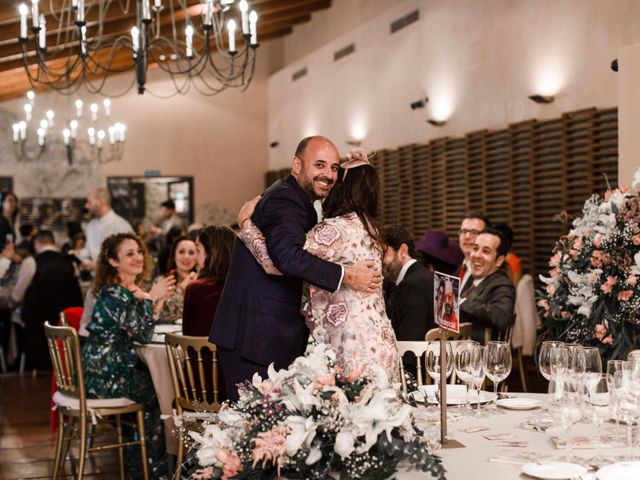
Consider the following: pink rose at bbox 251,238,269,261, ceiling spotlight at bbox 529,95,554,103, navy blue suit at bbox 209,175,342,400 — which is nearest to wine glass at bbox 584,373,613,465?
navy blue suit at bbox 209,175,342,400

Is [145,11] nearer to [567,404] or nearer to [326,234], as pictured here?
[326,234]

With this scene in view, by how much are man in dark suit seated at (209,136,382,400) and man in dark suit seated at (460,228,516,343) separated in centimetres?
175

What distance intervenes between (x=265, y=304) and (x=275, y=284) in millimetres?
92

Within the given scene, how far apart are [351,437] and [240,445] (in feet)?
0.89

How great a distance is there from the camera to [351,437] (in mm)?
1990

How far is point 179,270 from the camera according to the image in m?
6.98

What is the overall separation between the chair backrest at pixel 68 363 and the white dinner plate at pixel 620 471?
332 centimetres

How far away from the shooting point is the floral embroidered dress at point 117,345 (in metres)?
5.12

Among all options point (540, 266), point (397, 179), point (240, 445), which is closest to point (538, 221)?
point (540, 266)

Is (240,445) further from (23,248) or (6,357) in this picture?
(23,248)

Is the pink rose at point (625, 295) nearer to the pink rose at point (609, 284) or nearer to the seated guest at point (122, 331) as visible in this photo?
the pink rose at point (609, 284)

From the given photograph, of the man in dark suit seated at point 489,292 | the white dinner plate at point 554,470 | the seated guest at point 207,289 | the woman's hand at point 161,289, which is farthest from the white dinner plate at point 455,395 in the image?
the woman's hand at point 161,289

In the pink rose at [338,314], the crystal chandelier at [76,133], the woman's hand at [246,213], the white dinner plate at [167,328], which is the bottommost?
the white dinner plate at [167,328]

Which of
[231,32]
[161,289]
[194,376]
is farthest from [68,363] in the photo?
[231,32]
